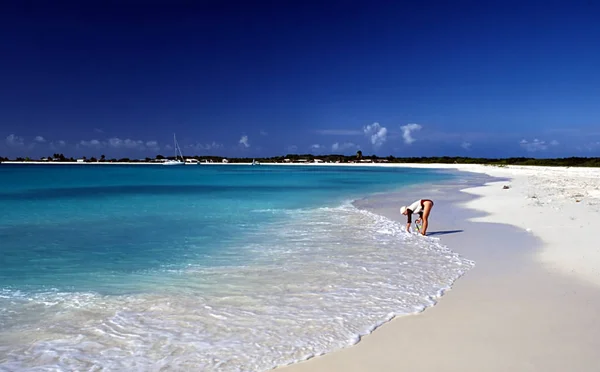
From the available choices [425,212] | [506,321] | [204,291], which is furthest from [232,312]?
[425,212]

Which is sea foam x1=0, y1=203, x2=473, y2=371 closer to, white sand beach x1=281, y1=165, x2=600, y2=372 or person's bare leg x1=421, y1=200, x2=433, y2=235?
white sand beach x1=281, y1=165, x2=600, y2=372

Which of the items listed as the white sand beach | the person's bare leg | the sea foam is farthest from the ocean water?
the person's bare leg

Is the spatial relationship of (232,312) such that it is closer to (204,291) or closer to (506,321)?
(204,291)

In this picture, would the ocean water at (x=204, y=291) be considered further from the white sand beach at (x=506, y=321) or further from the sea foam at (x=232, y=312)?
the white sand beach at (x=506, y=321)

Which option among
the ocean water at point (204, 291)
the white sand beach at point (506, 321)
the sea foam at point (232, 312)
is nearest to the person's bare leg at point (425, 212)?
the ocean water at point (204, 291)

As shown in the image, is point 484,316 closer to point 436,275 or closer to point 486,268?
point 436,275

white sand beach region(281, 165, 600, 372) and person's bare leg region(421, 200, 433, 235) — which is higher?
person's bare leg region(421, 200, 433, 235)

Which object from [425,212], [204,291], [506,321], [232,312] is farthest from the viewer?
[425,212]

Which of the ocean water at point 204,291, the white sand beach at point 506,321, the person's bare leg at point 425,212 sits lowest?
the ocean water at point 204,291

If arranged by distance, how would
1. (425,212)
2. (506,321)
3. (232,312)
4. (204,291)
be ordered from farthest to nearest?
1. (425,212)
2. (204,291)
3. (232,312)
4. (506,321)

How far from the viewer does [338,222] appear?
15297 mm

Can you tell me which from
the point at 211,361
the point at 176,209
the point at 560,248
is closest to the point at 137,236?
the point at 176,209

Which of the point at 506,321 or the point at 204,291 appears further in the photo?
the point at 204,291

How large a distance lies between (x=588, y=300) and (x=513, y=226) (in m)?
7.45
